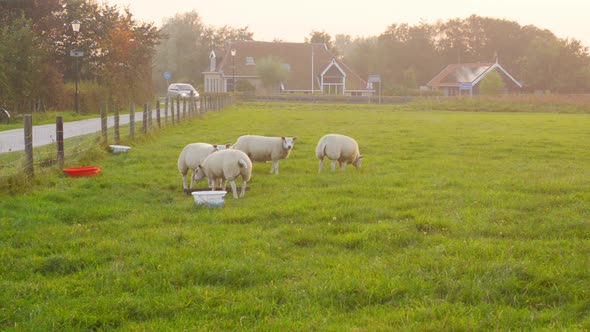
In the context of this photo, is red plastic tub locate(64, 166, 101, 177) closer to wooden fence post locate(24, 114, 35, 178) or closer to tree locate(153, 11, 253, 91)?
wooden fence post locate(24, 114, 35, 178)

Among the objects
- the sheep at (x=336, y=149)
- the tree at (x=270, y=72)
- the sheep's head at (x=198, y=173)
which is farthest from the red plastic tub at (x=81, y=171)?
the tree at (x=270, y=72)

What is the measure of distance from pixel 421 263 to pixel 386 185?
5.37 m

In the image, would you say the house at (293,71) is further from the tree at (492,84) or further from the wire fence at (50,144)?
the wire fence at (50,144)

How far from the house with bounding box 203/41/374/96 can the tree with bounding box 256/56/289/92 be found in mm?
938

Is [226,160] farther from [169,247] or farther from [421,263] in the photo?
[421,263]

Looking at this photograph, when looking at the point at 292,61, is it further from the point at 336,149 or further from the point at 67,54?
the point at 336,149

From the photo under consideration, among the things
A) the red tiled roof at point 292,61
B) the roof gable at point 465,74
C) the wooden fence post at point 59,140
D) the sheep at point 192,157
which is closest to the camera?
the sheep at point 192,157

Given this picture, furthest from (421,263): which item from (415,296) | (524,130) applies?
(524,130)

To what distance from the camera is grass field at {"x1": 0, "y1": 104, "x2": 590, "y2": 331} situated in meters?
5.75

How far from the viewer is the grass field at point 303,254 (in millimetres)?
5750

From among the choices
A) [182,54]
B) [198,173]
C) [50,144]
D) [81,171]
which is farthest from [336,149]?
[182,54]

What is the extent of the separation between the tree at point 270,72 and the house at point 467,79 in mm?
25459

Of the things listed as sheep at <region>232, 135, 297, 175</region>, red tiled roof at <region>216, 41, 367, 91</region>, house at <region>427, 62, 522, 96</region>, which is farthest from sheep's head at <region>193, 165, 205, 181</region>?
house at <region>427, 62, 522, 96</region>

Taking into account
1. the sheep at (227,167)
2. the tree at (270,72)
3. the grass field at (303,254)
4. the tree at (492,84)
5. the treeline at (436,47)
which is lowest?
the grass field at (303,254)
